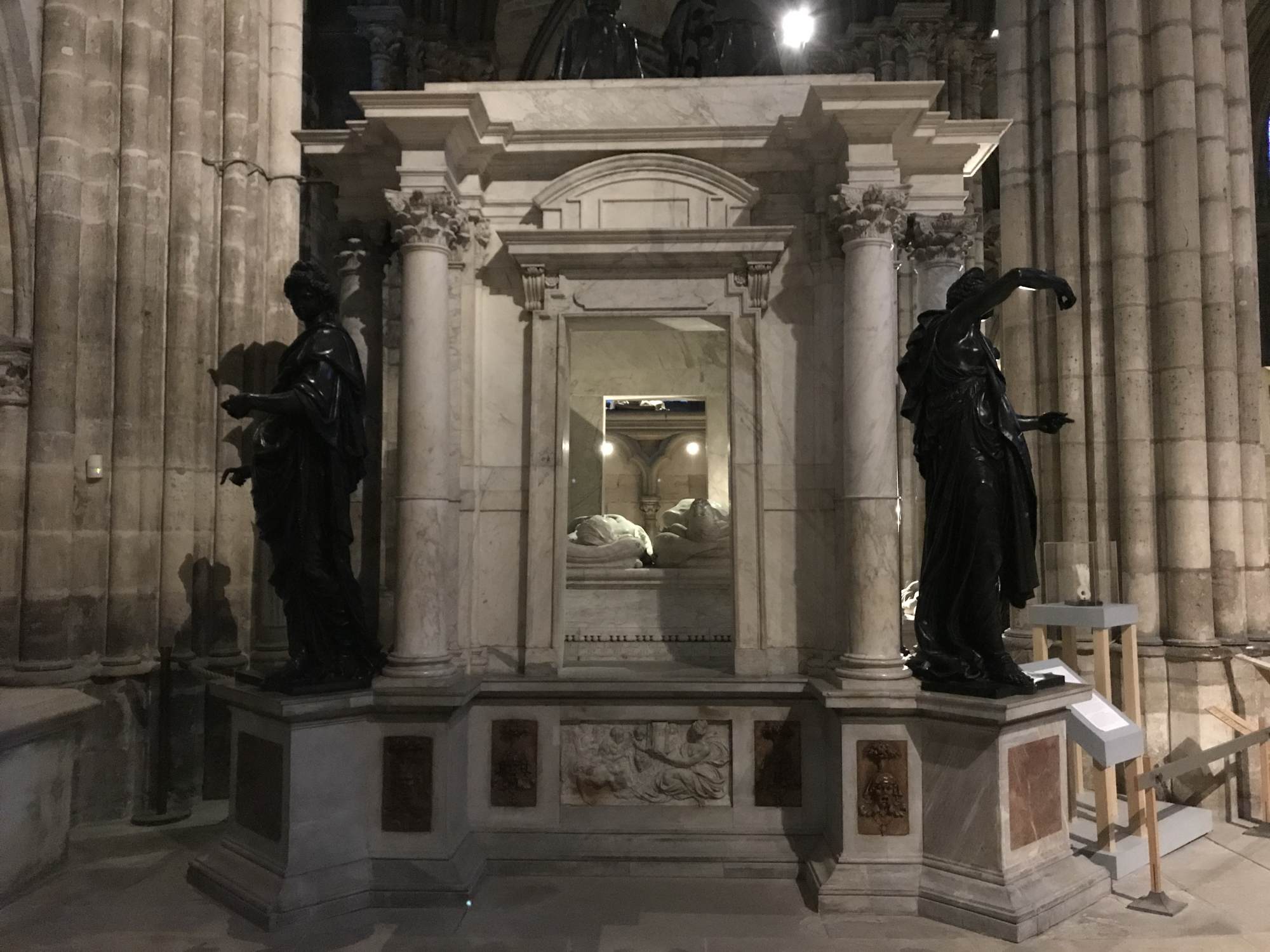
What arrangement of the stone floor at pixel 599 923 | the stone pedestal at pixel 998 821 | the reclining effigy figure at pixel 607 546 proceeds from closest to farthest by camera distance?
the stone floor at pixel 599 923 < the stone pedestal at pixel 998 821 < the reclining effigy figure at pixel 607 546

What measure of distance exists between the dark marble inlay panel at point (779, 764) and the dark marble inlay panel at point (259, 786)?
2.43 meters

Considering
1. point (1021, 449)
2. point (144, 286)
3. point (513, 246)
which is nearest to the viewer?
point (1021, 449)

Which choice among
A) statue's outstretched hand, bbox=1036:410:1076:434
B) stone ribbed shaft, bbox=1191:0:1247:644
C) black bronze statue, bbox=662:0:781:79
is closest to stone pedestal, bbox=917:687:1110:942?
statue's outstretched hand, bbox=1036:410:1076:434

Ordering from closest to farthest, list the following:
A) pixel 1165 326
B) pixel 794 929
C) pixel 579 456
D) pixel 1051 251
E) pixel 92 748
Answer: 1. pixel 794 929
2. pixel 92 748
3. pixel 1165 326
4. pixel 1051 251
5. pixel 579 456

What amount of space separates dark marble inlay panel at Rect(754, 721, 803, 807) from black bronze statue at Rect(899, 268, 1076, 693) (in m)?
0.77

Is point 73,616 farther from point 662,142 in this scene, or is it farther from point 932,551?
point 932,551

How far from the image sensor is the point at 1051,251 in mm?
7184

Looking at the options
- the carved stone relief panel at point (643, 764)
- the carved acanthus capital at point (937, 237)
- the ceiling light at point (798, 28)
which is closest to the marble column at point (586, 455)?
the carved stone relief panel at point (643, 764)

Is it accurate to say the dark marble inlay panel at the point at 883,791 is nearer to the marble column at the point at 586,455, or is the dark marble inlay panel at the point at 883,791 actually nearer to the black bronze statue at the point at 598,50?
the marble column at the point at 586,455

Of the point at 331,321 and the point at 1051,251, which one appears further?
the point at 1051,251

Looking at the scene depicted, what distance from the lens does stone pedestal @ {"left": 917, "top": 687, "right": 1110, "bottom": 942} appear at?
13.1 ft

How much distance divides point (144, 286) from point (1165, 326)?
7.44 metres

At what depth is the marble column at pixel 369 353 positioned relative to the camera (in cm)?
520

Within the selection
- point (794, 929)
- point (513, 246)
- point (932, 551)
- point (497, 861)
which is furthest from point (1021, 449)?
point (497, 861)
